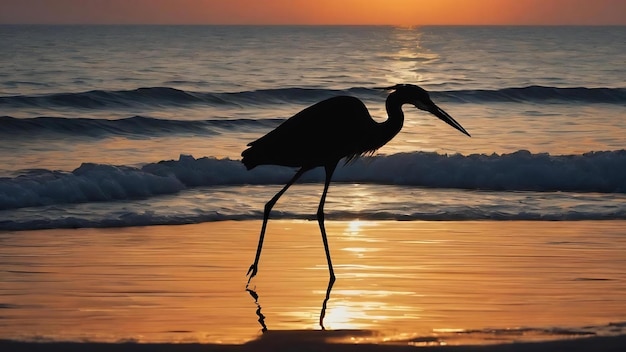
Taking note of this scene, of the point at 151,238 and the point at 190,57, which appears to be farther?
the point at 190,57

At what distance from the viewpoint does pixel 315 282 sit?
793cm

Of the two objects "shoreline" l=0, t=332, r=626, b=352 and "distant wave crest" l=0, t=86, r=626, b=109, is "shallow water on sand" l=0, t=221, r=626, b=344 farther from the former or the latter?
"distant wave crest" l=0, t=86, r=626, b=109

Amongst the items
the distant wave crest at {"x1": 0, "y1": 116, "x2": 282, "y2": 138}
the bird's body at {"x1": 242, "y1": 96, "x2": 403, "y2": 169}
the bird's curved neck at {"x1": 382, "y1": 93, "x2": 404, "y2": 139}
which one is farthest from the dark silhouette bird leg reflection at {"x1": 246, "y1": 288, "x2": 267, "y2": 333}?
the distant wave crest at {"x1": 0, "y1": 116, "x2": 282, "y2": 138}

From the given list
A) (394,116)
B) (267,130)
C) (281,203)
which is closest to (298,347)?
(394,116)

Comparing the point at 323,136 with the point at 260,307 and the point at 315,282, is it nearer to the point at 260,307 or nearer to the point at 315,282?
the point at 315,282

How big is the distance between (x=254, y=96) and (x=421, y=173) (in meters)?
14.5

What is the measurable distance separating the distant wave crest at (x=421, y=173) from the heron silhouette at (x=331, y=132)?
4.91m

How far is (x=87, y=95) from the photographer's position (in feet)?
89.4

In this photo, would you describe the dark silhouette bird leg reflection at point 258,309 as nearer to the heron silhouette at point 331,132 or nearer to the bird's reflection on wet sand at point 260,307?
the bird's reflection on wet sand at point 260,307

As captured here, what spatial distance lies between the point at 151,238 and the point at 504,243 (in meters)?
3.09

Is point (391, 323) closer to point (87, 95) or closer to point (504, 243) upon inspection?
point (504, 243)

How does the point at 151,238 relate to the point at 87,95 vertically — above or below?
above

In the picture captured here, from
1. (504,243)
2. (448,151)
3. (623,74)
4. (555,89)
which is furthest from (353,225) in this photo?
(623,74)

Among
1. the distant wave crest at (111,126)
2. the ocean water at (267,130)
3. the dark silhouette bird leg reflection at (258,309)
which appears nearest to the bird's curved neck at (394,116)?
the dark silhouette bird leg reflection at (258,309)
